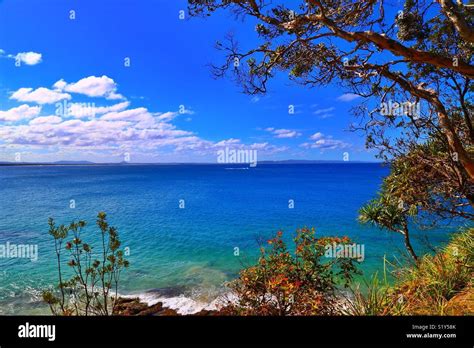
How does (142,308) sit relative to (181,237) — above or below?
above

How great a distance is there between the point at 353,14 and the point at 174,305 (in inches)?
328

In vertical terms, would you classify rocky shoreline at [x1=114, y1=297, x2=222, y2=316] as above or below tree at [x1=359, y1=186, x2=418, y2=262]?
below

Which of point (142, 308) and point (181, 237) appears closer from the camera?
point (142, 308)

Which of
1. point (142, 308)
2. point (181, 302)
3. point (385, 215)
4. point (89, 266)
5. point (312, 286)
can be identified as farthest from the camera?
point (181, 302)

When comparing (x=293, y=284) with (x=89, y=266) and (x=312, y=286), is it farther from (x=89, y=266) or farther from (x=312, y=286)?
(x=89, y=266)

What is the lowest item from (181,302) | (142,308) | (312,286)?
(181,302)

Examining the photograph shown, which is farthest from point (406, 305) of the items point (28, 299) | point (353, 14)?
point (28, 299)

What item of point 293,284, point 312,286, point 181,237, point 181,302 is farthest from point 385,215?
point 181,237

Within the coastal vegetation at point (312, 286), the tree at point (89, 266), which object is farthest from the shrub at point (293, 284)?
the tree at point (89, 266)

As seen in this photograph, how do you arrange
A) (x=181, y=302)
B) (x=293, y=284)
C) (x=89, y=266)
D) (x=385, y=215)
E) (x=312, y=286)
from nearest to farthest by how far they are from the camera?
(x=293, y=284) → (x=312, y=286) → (x=89, y=266) → (x=385, y=215) → (x=181, y=302)

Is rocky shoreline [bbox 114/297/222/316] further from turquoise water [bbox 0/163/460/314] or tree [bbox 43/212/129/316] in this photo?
tree [bbox 43/212/129/316]

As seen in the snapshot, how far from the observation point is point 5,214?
25172 millimetres

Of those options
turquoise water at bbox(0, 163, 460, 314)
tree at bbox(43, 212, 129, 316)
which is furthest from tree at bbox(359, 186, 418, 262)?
tree at bbox(43, 212, 129, 316)
